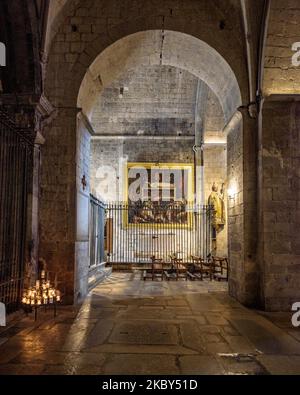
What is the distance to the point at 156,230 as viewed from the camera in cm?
1553

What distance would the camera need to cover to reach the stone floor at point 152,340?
3.61 meters

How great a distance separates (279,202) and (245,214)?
2.21 feet

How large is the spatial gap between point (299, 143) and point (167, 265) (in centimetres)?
767

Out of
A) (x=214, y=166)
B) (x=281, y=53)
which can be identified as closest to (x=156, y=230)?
(x=214, y=166)

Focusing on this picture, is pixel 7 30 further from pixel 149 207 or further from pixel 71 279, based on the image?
pixel 149 207

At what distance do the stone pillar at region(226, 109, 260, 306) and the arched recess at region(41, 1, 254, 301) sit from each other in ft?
0.19

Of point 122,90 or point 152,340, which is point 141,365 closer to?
point 152,340

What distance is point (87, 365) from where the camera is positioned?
3.62 metres

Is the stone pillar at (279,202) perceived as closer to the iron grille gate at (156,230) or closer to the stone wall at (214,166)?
the stone wall at (214,166)

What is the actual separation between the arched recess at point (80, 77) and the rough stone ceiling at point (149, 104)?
25.8 ft

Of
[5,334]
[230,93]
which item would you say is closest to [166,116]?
[230,93]

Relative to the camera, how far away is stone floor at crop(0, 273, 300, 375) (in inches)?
142

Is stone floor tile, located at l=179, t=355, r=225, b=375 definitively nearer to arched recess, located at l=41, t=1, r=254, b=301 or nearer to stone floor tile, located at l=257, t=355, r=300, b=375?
stone floor tile, located at l=257, t=355, r=300, b=375

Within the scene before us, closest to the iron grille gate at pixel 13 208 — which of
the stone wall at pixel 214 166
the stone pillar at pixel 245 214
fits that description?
the stone pillar at pixel 245 214
